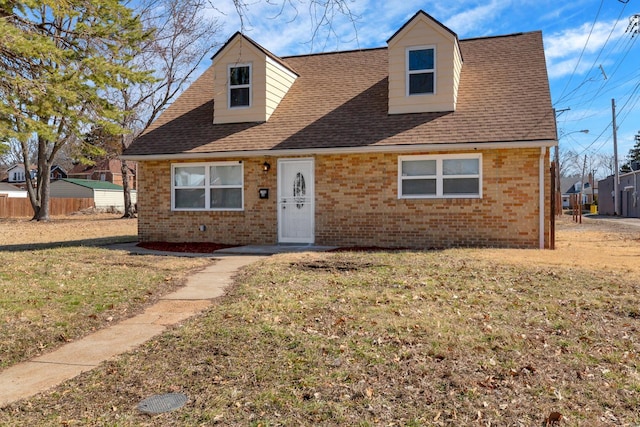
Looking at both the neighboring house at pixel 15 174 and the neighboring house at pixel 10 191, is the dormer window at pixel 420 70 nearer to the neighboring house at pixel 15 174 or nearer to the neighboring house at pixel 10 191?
the neighboring house at pixel 10 191

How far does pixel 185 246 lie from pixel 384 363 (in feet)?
33.5

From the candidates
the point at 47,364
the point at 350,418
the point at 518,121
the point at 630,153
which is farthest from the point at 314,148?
the point at 630,153

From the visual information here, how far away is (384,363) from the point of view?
4.42 m

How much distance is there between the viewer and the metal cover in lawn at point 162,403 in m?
3.67

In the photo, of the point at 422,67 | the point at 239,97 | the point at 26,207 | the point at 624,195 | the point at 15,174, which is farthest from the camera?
the point at 15,174

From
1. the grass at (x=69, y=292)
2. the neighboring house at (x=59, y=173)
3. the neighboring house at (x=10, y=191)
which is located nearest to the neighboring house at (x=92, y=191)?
the neighboring house at (x=10, y=191)

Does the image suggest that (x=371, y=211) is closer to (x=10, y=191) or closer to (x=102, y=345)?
(x=102, y=345)

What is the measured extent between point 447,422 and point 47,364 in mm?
3507

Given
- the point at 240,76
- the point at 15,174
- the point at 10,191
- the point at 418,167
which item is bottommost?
the point at 418,167

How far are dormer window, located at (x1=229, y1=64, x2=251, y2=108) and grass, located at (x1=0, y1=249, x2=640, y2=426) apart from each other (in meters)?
8.99

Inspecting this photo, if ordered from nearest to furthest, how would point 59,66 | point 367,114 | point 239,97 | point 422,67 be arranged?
point 59,66, point 422,67, point 367,114, point 239,97

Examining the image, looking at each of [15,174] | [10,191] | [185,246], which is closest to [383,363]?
[185,246]

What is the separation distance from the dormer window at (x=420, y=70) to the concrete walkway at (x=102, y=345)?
26.9 ft

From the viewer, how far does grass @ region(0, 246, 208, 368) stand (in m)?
5.45
